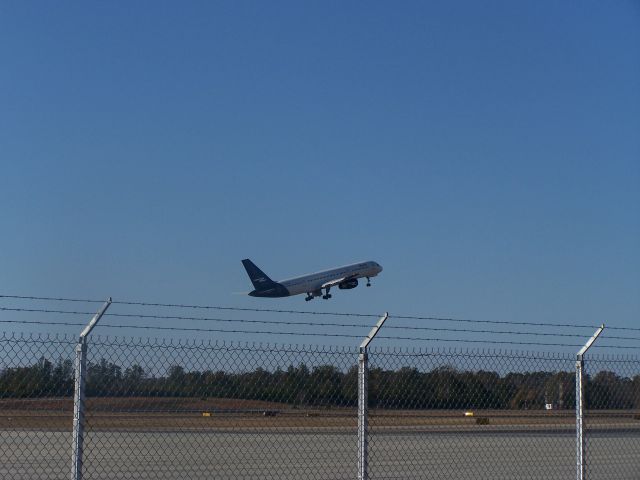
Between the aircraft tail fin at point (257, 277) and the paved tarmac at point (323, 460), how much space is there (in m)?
47.8

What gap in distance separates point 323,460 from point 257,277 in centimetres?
5507

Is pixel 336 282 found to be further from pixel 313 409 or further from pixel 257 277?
pixel 313 409

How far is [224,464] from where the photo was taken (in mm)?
15680

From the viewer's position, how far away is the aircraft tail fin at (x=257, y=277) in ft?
230

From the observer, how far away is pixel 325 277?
69562 millimetres

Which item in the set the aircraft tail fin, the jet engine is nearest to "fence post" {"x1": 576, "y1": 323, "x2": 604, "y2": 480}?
the jet engine

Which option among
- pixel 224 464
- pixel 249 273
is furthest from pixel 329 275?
pixel 224 464

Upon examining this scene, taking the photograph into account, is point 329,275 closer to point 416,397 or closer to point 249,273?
point 249,273

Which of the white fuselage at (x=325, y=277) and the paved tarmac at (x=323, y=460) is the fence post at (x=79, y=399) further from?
the white fuselage at (x=325, y=277)

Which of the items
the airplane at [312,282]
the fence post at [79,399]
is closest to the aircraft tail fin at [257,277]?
the airplane at [312,282]

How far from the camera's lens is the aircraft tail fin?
70125 mm

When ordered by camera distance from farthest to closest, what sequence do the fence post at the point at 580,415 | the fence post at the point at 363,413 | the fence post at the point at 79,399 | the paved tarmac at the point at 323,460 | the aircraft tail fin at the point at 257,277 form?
the aircraft tail fin at the point at 257,277, the paved tarmac at the point at 323,460, the fence post at the point at 580,415, the fence post at the point at 363,413, the fence post at the point at 79,399

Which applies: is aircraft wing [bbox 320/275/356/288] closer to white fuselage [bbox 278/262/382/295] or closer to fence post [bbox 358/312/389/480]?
white fuselage [bbox 278/262/382/295]

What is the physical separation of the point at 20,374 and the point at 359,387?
8.91 feet
